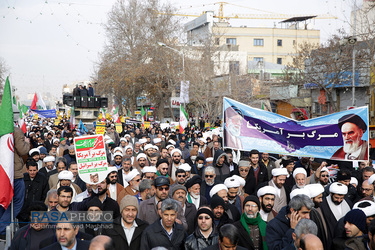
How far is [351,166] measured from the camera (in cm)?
1023

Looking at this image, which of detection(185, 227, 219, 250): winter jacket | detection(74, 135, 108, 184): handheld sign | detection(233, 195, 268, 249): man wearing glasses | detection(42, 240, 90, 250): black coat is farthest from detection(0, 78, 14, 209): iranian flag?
detection(233, 195, 268, 249): man wearing glasses

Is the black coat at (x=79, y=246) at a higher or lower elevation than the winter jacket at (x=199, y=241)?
higher

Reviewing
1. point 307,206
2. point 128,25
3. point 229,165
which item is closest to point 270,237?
point 307,206

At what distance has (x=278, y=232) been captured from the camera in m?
5.40

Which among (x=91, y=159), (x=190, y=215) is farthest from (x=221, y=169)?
(x=190, y=215)

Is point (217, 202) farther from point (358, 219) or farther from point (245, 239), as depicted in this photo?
point (358, 219)

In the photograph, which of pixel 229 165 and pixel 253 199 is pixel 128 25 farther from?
pixel 253 199

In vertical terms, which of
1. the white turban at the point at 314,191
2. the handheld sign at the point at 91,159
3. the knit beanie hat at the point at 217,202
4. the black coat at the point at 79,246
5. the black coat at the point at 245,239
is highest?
the handheld sign at the point at 91,159

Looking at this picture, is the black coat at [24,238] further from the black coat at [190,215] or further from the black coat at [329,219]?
the black coat at [329,219]

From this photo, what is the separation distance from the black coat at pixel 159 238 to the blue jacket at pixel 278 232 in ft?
3.20

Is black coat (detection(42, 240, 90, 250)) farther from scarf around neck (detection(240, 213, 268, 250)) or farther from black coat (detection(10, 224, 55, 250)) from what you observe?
scarf around neck (detection(240, 213, 268, 250))

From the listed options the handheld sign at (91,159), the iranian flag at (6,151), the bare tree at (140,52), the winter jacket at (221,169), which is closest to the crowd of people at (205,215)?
the handheld sign at (91,159)

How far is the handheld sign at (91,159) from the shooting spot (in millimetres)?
7816

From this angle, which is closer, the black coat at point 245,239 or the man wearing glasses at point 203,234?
the man wearing glasses at point 203,234
